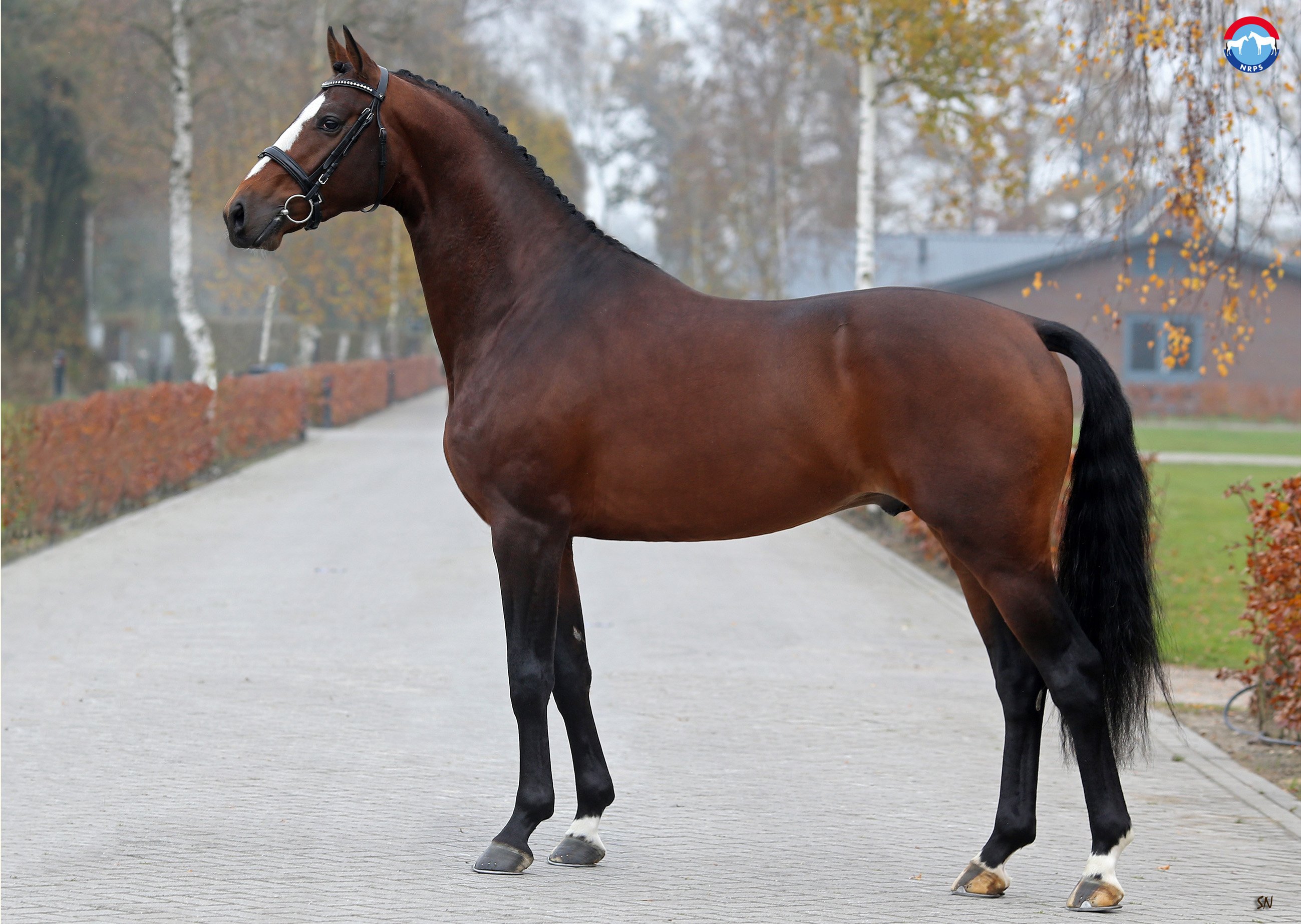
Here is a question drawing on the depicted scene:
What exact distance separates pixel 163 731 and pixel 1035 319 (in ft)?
14.1

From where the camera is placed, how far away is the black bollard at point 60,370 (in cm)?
3164

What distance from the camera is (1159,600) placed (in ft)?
15.0

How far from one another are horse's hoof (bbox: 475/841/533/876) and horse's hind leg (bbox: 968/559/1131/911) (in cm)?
171

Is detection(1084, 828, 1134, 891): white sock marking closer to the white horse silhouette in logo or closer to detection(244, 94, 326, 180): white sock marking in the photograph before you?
detection(244, 94, 326, 180): white sock marking

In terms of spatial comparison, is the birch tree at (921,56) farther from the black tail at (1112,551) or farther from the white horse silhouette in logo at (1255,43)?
the black tail at (1112,551)

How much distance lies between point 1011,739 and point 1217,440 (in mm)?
27100

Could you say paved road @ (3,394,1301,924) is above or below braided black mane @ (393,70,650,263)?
below

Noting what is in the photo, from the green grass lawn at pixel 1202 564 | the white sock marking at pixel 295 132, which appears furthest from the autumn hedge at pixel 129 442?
the green grass lawn at pixel 1202 564

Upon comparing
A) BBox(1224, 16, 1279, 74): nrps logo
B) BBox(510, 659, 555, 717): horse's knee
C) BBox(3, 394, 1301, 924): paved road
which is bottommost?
BBox(3, 394, 1301, 924): paved road

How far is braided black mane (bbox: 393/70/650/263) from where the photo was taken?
4.66 m

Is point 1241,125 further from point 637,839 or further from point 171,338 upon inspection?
point 171,338

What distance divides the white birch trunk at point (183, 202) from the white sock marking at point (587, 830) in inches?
684

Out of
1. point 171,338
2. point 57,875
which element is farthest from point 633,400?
point 171,338

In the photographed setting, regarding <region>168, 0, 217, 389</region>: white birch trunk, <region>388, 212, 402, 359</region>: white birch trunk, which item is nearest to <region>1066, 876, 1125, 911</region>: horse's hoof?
<region>168, 0, 217, 389</region>: white birch trunk
